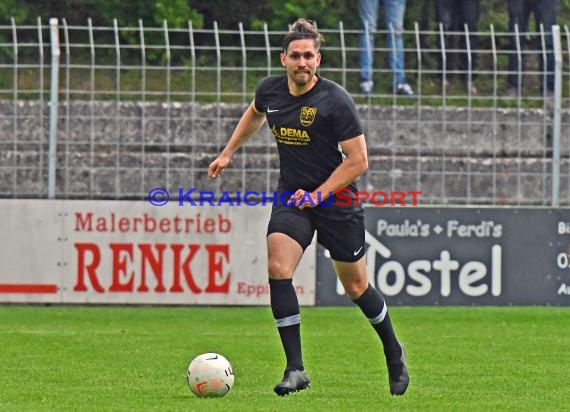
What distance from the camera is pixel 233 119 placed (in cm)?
1614

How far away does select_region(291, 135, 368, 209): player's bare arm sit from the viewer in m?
8.26

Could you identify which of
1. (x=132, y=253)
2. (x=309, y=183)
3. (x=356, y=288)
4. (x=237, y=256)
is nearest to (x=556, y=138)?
(x=237, y=256)

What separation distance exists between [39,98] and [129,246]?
2.18 m

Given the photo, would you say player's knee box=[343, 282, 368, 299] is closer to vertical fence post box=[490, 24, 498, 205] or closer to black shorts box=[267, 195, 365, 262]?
black shorts box=[267, 195, 365, 262]

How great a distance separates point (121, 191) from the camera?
52.0 feet

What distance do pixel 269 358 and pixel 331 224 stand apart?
8.41 feet

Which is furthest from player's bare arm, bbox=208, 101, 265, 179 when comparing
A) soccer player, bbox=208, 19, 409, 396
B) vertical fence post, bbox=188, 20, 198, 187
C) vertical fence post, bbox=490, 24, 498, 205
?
vertical fence post, bbox=490, 24, 498, 205

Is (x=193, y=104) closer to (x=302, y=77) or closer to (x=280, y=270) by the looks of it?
(x=302, y=77)

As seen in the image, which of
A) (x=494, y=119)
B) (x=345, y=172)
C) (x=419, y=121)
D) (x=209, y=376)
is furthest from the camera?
(x=494, y=119)

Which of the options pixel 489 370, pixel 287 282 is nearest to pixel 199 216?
pixel 489 370

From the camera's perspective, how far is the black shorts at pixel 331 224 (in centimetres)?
843

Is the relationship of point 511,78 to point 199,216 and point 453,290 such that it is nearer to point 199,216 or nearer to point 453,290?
point 453,290

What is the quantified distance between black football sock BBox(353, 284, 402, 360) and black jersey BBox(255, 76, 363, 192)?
613 millimetres

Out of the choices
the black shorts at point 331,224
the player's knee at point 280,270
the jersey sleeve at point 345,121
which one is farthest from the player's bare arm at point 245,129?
the player's knee at point 280,270
